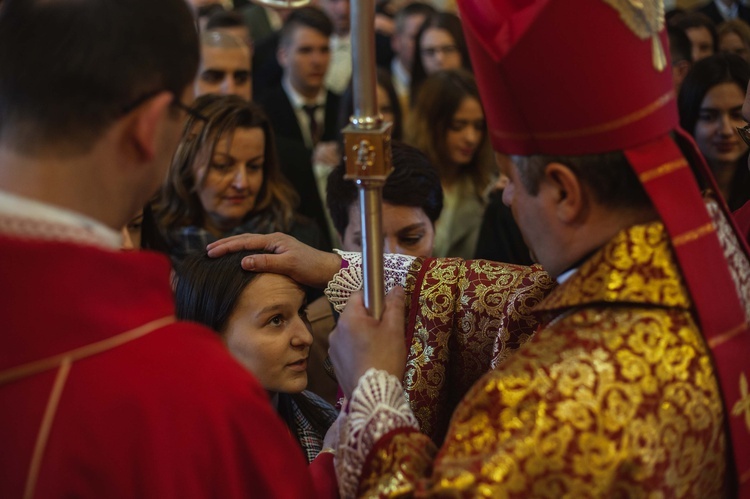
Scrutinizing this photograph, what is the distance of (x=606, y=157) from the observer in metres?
1.75

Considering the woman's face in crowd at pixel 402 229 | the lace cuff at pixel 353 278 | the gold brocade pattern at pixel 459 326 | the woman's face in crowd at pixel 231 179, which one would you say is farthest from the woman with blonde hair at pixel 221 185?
the gold brocade pattern at pixel 459 326

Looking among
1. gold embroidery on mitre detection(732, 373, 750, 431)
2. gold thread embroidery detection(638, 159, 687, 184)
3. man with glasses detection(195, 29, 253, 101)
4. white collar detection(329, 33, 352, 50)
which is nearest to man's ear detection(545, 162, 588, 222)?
gold thread embroidery detection(638, 159, 687, 184)

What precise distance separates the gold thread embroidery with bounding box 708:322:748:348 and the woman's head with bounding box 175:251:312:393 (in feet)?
4.23

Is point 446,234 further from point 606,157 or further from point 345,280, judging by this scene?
point 606,157

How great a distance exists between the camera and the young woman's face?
267cm

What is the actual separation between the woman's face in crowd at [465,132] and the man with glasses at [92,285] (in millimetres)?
3898

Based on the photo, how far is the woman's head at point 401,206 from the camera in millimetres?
3496

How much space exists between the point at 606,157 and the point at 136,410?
0.94 m

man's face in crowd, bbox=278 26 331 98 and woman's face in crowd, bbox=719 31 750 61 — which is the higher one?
man's face in crowd, bbox=278 26 331 98

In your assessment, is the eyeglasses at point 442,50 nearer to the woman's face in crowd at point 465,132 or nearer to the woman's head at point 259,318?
the woman's face in crowd at point 465,132

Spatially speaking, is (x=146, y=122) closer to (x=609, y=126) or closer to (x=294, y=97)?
(x=609, y=126)

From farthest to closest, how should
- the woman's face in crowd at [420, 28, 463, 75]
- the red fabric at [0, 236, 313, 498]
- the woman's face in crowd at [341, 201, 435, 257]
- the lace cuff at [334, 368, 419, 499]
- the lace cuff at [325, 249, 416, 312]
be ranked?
the woman's face in crowd at [420, 28, 463, 75]
the woman's face in crowd at [341, 201, 435, 257]
the lace cuff at [325, 249, 416, 312]
the lace cuff at [334, 368, 419, 499]
the red fabric at [0, 236, 313, 498]

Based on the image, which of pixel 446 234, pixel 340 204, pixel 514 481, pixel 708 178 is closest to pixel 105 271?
pixel 514 481

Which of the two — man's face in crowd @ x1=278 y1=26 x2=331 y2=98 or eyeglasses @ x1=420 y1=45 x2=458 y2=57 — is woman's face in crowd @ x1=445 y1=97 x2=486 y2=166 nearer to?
man's face in crowd @ x1=278 y1=26 x2=331 y2=98
